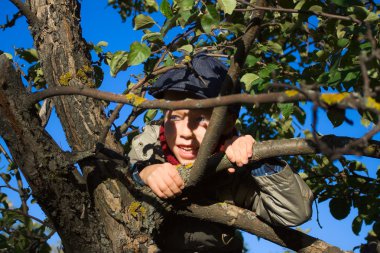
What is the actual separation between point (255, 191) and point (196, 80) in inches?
23.5

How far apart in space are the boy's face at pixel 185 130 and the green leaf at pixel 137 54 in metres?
0.39

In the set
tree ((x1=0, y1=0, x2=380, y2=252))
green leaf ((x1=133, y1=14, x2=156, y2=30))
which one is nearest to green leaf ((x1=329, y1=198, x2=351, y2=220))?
tree ((x1=0, y1=0, x2=380, y2=252))

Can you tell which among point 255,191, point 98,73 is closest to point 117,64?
point 98,73

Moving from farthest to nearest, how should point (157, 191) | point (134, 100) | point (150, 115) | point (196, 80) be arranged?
point (150, 115), point (196, 80), point (157, 191), point (134, 100)

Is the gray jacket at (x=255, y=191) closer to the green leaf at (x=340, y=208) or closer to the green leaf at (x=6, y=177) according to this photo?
the green leaf at (x=340, y=208)

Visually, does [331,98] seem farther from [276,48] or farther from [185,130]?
[276,48]

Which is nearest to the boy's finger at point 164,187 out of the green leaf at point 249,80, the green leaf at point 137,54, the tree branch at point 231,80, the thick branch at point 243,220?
the thick branch at point 243,220

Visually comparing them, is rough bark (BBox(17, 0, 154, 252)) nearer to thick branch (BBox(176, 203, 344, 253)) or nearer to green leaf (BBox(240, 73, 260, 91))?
thick branch (BBox(176, 203, 344, 253))

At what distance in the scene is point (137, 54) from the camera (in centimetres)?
202

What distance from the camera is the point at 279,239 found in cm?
204

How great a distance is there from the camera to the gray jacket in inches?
79.2

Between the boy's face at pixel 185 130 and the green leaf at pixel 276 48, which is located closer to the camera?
the boy's face at pixel 185 130

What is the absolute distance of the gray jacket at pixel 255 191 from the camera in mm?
2012

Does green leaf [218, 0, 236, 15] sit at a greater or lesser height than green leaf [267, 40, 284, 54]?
lesser
